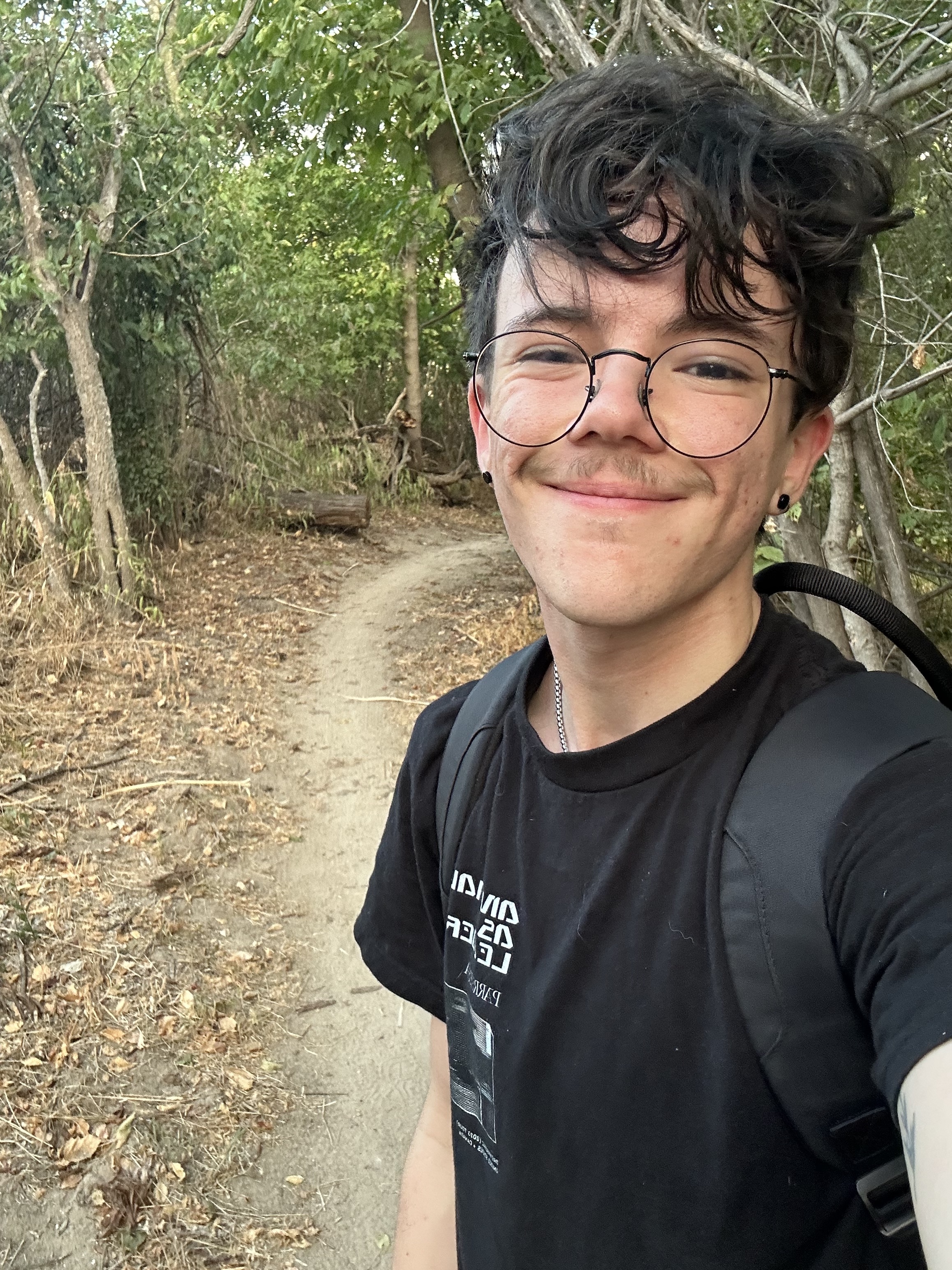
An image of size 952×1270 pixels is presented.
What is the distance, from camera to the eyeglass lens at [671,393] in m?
1.14

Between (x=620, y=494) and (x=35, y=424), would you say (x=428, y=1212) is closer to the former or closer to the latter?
(x=620, y=494)

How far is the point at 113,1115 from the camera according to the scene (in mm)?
3211

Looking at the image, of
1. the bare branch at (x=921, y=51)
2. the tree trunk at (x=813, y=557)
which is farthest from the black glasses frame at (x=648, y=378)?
the tree trunk at (x=813, y=557)

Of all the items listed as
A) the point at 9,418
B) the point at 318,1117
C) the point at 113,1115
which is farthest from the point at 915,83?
the point at 9,418

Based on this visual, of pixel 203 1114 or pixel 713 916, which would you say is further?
pixel 203 1114

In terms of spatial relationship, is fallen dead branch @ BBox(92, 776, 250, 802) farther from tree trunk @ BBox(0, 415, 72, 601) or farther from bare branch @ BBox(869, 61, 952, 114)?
bare branch @ BBox(869, 61, 952, 114)

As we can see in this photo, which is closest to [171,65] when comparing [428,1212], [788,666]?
[788,666]

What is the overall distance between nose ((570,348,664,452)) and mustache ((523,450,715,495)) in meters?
0.02

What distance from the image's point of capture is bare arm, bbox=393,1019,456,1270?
4.74ft

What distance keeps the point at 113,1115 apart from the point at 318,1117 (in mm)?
677

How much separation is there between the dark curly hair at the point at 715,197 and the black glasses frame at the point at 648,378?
0.12ft

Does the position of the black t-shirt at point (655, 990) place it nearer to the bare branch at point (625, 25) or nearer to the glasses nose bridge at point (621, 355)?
the glasses nose bridge at point (621, 355)

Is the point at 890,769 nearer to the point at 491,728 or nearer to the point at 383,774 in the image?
the point at 491,728

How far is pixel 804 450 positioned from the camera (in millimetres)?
1298
